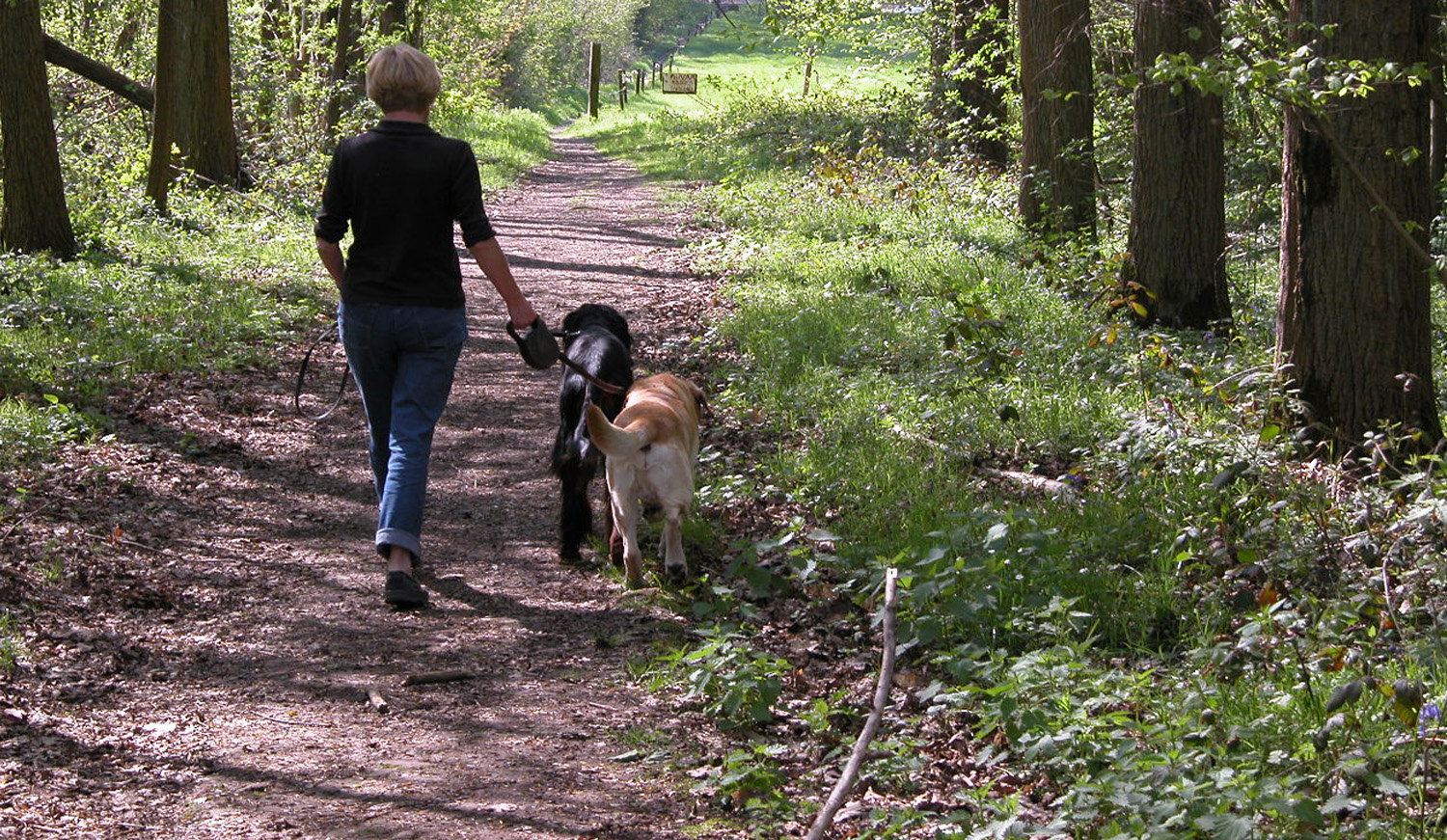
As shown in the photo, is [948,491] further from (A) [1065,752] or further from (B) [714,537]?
(A) [1065,752]

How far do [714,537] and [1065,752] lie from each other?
296 cm

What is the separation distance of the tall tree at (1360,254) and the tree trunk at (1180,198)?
9.44ft

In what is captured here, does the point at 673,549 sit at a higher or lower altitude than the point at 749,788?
higher

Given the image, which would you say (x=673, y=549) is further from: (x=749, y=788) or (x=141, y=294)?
(x=141, y=294)

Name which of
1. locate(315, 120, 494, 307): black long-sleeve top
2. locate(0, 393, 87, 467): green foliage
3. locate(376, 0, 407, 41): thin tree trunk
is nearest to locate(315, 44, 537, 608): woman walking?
locate(315, 120, 494, 307): black long-sleeve top

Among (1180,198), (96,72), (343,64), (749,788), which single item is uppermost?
(343,64)

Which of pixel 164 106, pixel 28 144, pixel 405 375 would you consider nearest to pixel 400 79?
pixel 405 375

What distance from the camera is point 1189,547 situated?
4.98 metres

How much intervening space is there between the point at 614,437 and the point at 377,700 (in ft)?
4.77

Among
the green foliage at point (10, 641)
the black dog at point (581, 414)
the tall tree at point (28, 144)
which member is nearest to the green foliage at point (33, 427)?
the green foliage at point (10, 641)

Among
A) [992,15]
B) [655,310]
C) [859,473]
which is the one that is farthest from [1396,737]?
[992,15]

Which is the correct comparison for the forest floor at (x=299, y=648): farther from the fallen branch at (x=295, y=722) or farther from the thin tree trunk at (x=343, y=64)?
the thin tree trunk at (x=343, y=64)

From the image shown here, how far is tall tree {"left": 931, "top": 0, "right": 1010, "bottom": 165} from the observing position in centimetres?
1582

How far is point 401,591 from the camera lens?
5.31m
